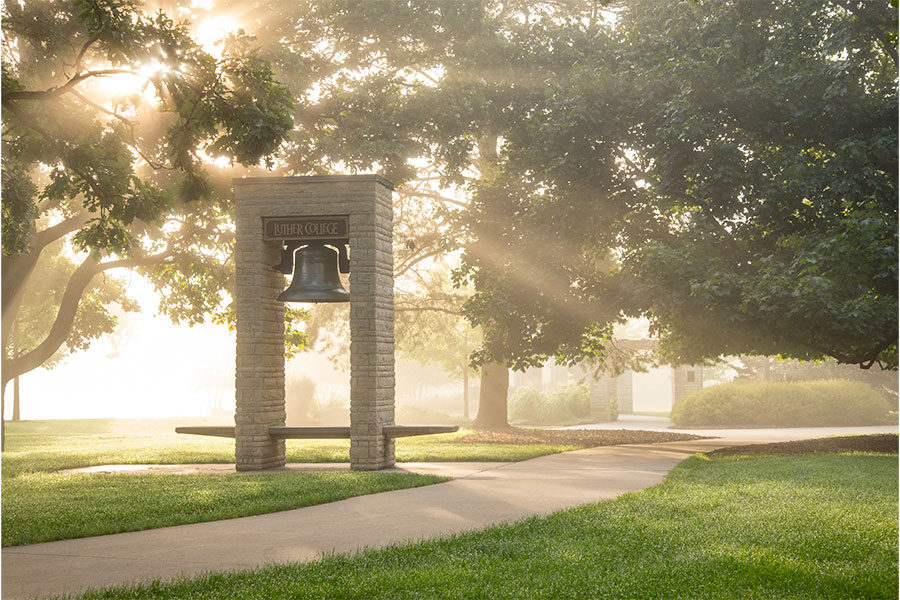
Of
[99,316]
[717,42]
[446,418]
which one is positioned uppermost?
[717,42]

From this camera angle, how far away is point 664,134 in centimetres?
1819

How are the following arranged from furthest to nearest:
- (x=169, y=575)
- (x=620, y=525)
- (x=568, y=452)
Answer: (x=568, y=452), (x=620, y=525), (x=169, y=575)

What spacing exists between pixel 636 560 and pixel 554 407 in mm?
35086

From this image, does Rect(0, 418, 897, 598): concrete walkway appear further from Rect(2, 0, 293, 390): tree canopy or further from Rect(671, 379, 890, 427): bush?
Rect(671, 379, 890, 427): bush

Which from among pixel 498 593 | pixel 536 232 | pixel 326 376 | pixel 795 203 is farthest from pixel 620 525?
pixel 326 376

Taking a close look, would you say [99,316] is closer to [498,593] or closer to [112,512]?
[112,512]

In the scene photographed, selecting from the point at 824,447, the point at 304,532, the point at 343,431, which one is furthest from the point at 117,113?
the point at 824,447

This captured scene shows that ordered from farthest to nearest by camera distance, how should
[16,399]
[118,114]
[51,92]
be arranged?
1. [16,399]
2. [118,114]
3. [51,92]

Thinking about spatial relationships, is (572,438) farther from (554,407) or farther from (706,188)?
(554,407)

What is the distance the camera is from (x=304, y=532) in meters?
7.63

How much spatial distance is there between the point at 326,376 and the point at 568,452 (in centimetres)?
A: 7680

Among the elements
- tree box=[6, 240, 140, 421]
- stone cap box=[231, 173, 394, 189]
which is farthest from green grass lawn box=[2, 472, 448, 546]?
tree box=[6, 240, 140, 421]

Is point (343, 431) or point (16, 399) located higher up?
point (343, 431)

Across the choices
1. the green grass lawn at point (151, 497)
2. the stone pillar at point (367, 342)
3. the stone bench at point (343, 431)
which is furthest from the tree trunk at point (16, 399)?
the stone pillar at point (367, 342)
